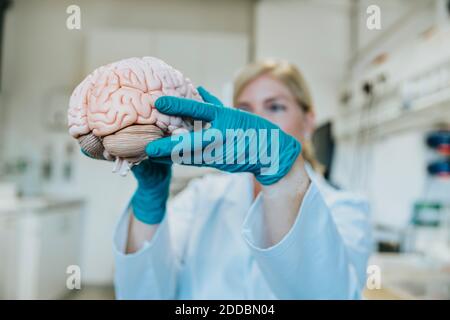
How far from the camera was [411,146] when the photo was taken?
176 cm

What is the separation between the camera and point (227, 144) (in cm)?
42

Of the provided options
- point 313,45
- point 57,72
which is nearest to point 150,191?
point 313,45

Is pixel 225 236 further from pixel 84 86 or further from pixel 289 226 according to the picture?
pixel 84 86

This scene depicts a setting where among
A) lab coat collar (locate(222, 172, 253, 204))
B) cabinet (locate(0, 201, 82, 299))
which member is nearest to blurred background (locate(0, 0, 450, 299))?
cabinet (locate(0, 201, 82, 299))

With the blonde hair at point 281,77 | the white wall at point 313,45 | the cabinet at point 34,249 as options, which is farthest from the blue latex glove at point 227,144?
the white wall at point 313,45

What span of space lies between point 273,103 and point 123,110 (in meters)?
0.38

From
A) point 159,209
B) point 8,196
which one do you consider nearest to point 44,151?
point 8,196

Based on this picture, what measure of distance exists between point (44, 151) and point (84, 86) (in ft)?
9.01

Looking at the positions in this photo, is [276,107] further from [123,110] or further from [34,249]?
[34,249]

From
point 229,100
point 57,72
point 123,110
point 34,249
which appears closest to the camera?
point 123,110

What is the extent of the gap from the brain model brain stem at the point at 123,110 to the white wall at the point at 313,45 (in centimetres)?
216

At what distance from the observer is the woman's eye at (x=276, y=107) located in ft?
2.23
